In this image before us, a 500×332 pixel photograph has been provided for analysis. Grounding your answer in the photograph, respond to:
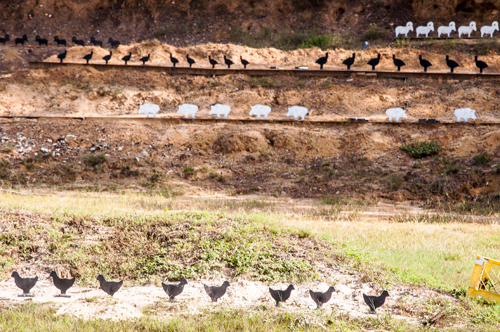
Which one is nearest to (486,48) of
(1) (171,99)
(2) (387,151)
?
(2) (387,151)

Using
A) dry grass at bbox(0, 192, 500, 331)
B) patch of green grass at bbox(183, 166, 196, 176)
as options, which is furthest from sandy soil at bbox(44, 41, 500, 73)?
dry grass at bbox(0, 192, 500, 331)

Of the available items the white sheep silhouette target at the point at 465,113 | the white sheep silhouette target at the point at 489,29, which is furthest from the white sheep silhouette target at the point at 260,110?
the white sheep silhouette target at the point at 489,29

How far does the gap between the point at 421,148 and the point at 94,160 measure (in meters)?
10.5

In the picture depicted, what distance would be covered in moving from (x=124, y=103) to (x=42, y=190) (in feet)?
21.7

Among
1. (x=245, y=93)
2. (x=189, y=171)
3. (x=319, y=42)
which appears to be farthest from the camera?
(x=319, y=42)

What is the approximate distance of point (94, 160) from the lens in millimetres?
14570

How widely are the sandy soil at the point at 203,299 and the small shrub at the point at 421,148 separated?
9461mm

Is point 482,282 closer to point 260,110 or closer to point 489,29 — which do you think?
point 260,110

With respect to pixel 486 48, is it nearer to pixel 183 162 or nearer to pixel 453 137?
pixel 453 137

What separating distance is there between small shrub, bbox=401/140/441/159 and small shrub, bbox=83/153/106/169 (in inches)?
384

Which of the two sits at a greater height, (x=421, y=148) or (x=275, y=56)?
(x=275, y=56)

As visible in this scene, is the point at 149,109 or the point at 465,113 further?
the point at 149,109

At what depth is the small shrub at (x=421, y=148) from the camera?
47.7ft

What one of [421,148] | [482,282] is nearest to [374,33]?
[421,148]
